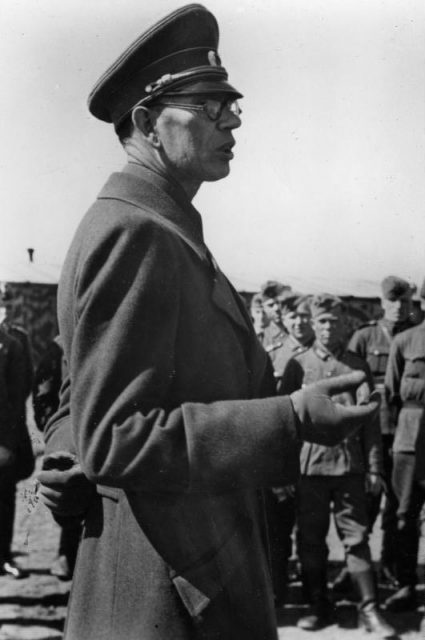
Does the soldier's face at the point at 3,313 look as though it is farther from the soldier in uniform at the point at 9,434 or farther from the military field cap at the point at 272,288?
the military field cap at the point at 272,288

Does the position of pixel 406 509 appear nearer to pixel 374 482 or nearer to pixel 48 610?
pixel 374 482

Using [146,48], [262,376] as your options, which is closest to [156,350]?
[262,376]

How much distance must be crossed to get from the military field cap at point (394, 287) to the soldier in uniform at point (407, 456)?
2.62ft

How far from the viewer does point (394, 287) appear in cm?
741

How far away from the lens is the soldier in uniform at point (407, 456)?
6145 millimetres

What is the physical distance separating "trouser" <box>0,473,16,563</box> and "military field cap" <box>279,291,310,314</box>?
2251mm

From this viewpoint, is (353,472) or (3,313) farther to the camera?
(3,313)

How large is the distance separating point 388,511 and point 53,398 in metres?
2.55

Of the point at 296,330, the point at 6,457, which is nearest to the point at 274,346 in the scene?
the point at 296,330

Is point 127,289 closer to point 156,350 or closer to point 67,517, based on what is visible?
point 156,350

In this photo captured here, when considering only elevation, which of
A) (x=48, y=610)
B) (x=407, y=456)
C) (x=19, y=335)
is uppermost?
(x=19, y=335)

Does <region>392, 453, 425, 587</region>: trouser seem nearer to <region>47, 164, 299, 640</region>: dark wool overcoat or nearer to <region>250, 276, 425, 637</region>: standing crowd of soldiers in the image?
<region>250, 276, 425, 637</region>: standing crowd of soldiers

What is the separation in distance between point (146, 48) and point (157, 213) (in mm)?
384

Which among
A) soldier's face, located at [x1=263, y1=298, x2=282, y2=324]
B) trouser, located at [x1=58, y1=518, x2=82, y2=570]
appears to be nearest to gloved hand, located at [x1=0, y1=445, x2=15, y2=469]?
trouser, located at [x1=58, y1=518, x2=82, y2=570]
